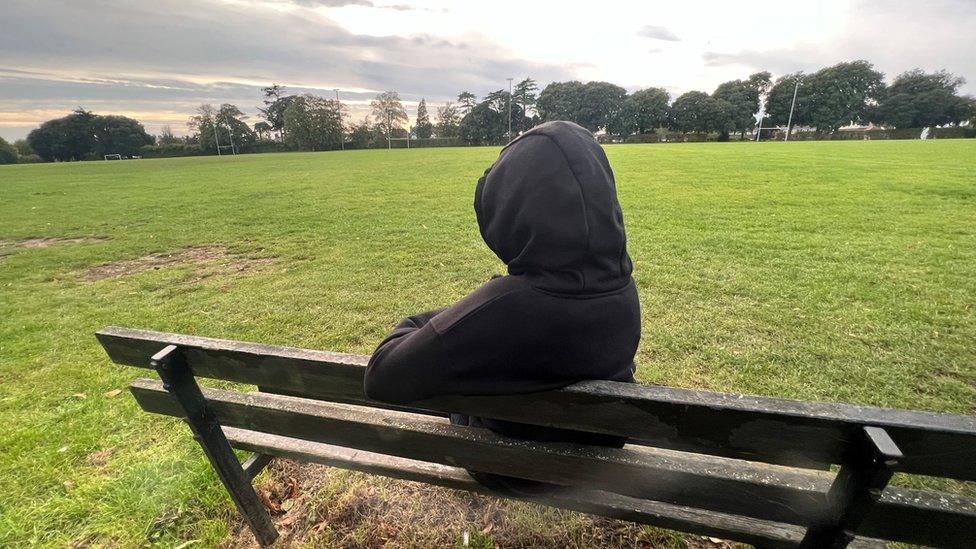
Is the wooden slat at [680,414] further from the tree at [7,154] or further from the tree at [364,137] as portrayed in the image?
the tree at [7,154]

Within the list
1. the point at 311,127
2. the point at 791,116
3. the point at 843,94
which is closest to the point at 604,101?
the point at 791,116

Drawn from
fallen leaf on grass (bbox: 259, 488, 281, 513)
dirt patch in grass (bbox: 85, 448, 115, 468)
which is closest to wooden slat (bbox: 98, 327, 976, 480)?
fallen leaf on grass (bbox: 259, 488, 281, 513)

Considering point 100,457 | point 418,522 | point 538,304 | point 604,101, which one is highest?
point 604,101

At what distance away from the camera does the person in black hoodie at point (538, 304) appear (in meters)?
1.28

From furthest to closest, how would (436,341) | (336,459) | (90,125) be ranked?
(90,125) < (336,459) < (436,341)

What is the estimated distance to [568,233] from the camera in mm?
1296

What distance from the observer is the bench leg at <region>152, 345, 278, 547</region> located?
5.43 feet

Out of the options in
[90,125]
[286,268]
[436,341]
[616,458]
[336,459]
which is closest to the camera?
[436,341]

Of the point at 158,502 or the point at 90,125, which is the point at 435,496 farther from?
the point at 90,125

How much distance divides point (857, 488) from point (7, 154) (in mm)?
97783

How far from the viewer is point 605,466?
1.44 meters

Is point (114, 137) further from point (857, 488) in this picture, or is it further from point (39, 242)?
point (857, 488)

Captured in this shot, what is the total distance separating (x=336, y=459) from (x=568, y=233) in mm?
1511

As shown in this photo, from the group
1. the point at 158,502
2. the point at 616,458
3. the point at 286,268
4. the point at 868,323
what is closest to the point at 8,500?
the point at 158,502
